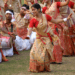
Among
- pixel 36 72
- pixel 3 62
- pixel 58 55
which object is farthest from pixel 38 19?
pixel 3 62

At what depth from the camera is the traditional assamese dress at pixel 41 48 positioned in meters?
3.56

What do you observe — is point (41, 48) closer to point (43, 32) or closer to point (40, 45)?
point (40, 45)

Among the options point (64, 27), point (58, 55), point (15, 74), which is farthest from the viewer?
point (64, 27)

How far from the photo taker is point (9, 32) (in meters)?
5.49

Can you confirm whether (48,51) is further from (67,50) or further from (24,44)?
(24,44)

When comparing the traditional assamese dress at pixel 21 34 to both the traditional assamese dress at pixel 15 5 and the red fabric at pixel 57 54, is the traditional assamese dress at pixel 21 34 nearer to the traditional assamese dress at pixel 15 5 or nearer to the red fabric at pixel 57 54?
the traditional assamese dress at pixel 15 5

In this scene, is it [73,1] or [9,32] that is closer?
[9,32]

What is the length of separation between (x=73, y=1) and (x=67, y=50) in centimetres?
188

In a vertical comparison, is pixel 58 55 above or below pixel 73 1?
below

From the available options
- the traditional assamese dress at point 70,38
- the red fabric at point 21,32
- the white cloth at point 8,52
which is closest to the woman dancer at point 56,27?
the traditional assamese dress at point 70,38

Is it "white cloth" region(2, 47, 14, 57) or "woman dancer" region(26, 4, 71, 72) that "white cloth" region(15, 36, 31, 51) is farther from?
"woman dancer" region(26, 4, 71, 72)

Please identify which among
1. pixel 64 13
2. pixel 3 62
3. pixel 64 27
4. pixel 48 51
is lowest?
pixel 3 62

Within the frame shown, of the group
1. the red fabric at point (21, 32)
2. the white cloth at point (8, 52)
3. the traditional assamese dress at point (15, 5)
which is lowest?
the white cloth at point (8, 52)

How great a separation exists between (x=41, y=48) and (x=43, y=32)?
32cm
